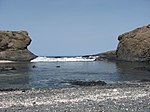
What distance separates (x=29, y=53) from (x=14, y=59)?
9.14 meters

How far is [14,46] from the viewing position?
10550cm

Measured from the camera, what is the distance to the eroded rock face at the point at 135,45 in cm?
9319

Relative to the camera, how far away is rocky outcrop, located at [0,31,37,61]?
10212 cm

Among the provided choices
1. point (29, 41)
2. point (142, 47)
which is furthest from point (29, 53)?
point (142, 47)

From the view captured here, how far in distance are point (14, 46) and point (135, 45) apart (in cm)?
4364

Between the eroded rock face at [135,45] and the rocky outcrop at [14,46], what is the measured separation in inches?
1344

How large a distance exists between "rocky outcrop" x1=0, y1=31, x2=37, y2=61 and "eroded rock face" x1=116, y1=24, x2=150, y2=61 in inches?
1344

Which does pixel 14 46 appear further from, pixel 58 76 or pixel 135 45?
pixel 58 76

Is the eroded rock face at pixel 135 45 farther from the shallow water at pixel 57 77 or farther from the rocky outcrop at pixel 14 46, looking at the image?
the shallow water at pixel 57 77

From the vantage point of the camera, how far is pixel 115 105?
15.2 meters

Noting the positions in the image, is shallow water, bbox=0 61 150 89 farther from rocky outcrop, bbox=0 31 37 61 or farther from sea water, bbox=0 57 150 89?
rocky outcrop, bbox=0 31 37 61

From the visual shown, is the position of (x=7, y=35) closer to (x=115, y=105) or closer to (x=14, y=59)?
(x=14, y=59)

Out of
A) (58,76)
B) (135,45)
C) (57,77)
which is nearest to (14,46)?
(135,45)

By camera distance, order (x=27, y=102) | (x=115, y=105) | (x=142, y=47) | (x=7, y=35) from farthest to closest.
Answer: (x=7, y=35) → (x=142, y=47) → (x=27, y=102) → (x=115, y=105)
